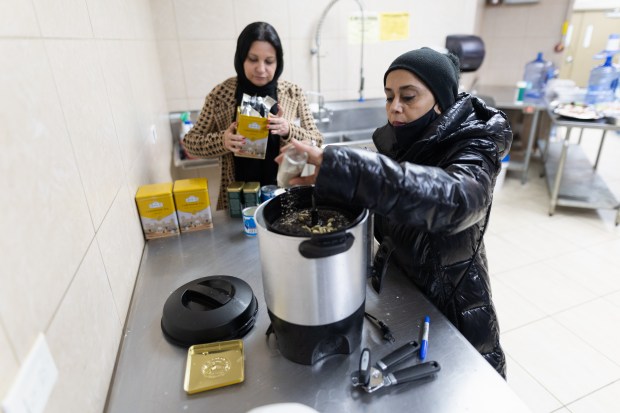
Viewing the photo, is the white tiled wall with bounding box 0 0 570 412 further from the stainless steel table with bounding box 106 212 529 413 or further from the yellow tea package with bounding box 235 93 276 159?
the yellow tea package with bounding box 235 93 276 159

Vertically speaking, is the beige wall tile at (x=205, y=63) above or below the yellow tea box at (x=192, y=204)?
above

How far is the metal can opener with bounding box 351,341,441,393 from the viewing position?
0.66 meters

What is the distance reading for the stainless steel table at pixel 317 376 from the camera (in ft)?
2.12

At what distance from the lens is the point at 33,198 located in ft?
1.71

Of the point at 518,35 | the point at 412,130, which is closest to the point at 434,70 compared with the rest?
the point at 412,130

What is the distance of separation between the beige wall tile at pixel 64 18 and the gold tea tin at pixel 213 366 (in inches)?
25.2

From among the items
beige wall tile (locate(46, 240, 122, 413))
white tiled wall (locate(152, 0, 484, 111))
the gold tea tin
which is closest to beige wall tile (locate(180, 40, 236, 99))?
white tiled wall (locate(152, 0, 484, 111))

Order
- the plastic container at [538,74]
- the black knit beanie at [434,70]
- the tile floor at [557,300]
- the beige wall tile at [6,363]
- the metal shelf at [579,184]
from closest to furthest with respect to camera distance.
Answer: the beige wall tile at [6,363] < the black knit beanie at [434,70] < the tile floor at [557,300] < the metal shelf at [579,184] < the plastic container at [538,74]

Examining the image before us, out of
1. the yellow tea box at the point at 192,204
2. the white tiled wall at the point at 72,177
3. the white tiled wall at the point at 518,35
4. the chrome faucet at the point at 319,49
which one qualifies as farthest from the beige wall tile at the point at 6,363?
the white tiled wall at the point at 518,35

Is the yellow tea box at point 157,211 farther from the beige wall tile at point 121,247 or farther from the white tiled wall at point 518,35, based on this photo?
the white tiled wall at point 518,35

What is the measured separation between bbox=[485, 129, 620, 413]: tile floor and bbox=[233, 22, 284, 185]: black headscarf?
1.36 metres

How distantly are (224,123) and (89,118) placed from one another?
72cm

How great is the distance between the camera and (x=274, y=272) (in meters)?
0.66

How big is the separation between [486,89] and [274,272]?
3.73 metres
